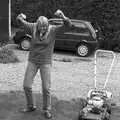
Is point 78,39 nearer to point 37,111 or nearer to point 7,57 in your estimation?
point 7,57

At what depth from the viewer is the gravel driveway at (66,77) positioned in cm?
880

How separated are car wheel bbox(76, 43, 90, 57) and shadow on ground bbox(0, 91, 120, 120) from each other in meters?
6.59

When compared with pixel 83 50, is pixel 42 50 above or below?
above

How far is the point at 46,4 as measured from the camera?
18.0 metres

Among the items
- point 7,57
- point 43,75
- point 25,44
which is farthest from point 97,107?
point 25,44

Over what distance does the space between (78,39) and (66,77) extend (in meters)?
4.30

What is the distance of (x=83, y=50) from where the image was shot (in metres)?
14.4

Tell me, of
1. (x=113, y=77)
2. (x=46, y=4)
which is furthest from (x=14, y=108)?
(x=46, y=4)

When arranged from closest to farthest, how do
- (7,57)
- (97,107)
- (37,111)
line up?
(97,107)
(37,111)
(7,57)

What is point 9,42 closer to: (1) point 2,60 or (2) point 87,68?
(1) point 2,60

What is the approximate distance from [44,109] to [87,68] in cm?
559

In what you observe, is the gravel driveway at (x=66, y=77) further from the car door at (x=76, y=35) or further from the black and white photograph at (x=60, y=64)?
the car door at (x=76, y=35)

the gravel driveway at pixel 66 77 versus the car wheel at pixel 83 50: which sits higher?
the car wheel at pixel 83 50

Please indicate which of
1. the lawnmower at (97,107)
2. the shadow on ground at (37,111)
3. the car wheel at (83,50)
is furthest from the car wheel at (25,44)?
the lawnmower at (97,107)
